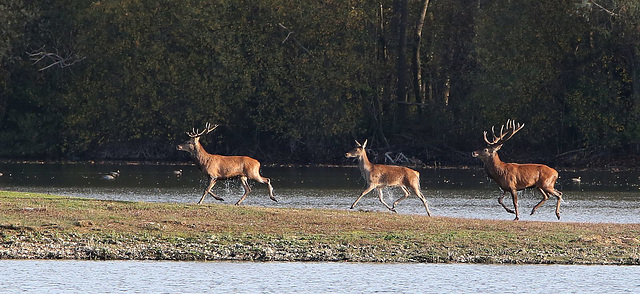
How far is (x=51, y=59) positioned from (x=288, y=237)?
1329 inches

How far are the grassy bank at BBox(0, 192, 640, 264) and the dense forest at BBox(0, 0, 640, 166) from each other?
24440mm

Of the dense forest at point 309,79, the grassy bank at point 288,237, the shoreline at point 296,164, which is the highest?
the dense forest at point 309,79

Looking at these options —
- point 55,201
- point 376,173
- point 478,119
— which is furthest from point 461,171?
point 55,201

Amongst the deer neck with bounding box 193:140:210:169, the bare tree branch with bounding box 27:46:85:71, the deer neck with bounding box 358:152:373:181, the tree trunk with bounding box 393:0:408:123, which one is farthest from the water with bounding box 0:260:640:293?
the bare tree branch with bounding box 27:46:85:71

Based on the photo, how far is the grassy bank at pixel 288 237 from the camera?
15.0 metres

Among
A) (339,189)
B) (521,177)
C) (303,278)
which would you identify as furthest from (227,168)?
(303,278)

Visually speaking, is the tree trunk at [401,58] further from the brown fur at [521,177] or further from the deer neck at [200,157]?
the brown fur at [521,177]

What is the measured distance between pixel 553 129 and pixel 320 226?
2723 centimetres

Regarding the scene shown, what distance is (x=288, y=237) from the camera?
52.5ft

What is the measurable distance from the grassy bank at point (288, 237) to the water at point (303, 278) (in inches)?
14.6

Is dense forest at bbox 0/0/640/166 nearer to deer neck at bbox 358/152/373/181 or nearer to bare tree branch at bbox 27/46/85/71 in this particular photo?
bare tree branch at bbox 27/46/85/71

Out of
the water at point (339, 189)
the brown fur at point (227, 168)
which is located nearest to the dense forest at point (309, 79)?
the water at point (339, 189)

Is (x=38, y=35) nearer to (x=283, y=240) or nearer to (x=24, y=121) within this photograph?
(x=24, y=121)

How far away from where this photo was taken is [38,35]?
47.1m
